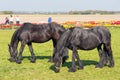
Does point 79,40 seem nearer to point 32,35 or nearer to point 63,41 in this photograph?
point 63,41

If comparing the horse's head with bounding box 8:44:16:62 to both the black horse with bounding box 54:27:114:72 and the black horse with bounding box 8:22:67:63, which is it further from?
the black horse with bounding box 54:27:114:72

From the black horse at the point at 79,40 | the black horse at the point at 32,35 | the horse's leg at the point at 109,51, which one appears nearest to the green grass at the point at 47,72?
the horse's leg at the point at 109,51

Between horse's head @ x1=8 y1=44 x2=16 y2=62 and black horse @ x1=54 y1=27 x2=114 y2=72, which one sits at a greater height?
black horse @ x1=54 y1=27 x2=114 y2=72

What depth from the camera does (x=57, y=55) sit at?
13.5m

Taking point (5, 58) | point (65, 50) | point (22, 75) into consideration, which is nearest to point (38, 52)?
point (5, 58)

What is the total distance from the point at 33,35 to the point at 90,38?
125 inches

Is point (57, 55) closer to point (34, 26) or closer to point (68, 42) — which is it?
point (68, 42)

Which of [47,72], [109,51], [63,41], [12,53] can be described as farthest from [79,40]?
[12,53]

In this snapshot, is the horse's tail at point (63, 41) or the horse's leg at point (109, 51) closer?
the horse's tail at point (63, 41)

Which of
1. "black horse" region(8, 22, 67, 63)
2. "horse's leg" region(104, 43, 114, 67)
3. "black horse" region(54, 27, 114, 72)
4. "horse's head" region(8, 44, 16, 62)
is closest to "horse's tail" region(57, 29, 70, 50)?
"black horse" region(54, 27, 114, 72)

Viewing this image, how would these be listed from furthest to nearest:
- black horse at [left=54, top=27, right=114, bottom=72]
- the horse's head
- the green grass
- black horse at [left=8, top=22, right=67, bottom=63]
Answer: the horse's head < black horse at [left=8, top=22, right=67, bottom=63] < black horse at [left=54, top=27, right=114, bottom=72] < the green grass

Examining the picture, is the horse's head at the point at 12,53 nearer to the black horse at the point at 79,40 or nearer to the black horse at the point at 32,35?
the black horse at the point at 32,35

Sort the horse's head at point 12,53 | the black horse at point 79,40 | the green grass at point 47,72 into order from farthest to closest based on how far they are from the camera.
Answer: the horse's head at point 12,53 < the black horse at point 79,40 < the green grass at point 47,72

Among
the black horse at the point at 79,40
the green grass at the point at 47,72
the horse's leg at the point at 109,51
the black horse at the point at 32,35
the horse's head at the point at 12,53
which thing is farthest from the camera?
the horse's head at the point at 12,53
